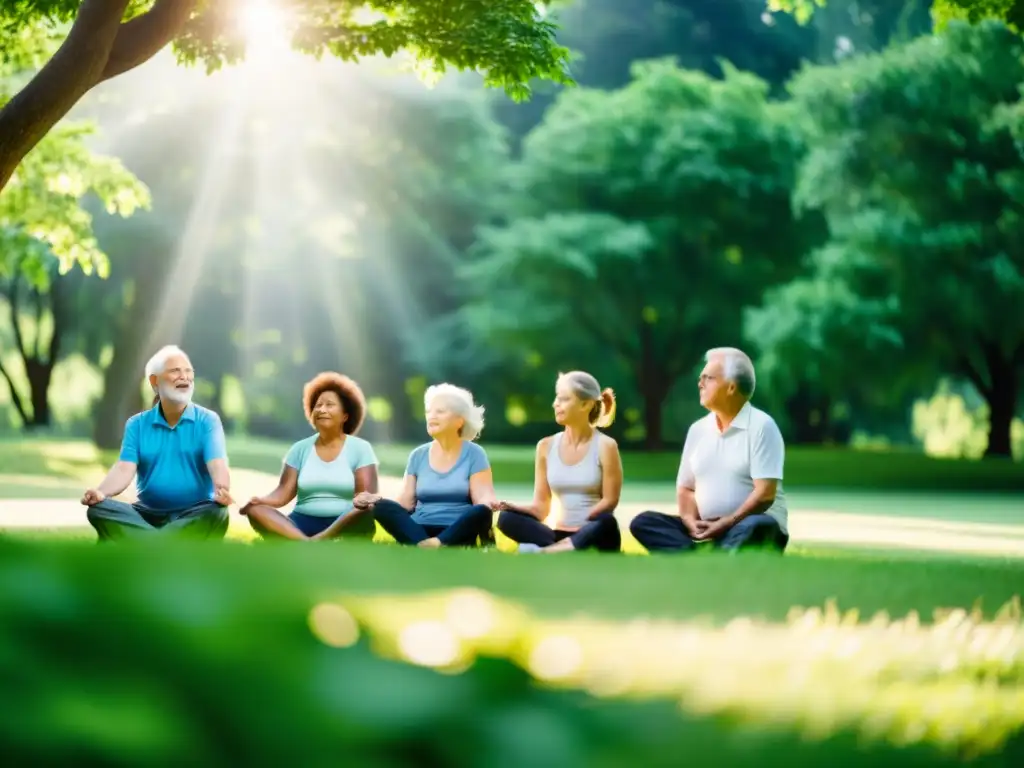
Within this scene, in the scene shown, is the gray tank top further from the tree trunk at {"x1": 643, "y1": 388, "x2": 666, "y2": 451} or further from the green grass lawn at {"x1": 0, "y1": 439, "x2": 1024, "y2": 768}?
the tree trunk at {"x1": 643, "y1": 388, "x2": 666, "y2": 451}

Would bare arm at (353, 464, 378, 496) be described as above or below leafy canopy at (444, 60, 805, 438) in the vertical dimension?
below

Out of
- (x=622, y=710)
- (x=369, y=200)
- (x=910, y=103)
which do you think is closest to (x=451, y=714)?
(x=622, y=710)

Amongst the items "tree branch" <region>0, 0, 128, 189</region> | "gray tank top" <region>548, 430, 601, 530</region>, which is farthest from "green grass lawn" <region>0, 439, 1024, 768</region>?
"tree branch" <region>0, 0, 128, 189</region>

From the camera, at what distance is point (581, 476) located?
10969 mm

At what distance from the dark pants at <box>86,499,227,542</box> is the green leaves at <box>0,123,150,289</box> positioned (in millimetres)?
9494

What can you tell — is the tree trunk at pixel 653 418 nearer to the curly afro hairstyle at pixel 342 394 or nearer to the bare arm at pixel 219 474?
the curly afro hairstyle at pixel 342 394

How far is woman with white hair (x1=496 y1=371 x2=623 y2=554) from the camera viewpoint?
426 inches

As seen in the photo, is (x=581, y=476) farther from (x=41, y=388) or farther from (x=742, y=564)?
(x=41, y=388)

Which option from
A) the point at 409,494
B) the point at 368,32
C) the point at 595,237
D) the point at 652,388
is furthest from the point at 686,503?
the point at 652,388

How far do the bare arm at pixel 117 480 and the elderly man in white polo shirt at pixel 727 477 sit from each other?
3717 mm

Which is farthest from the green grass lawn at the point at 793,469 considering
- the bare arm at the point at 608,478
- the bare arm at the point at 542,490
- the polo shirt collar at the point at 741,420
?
the polo shirt collar at the point at 741,420

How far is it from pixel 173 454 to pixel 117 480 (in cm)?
48

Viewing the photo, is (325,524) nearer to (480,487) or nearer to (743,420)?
(480,487)

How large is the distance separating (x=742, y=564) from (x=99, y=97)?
32115 millimetres
